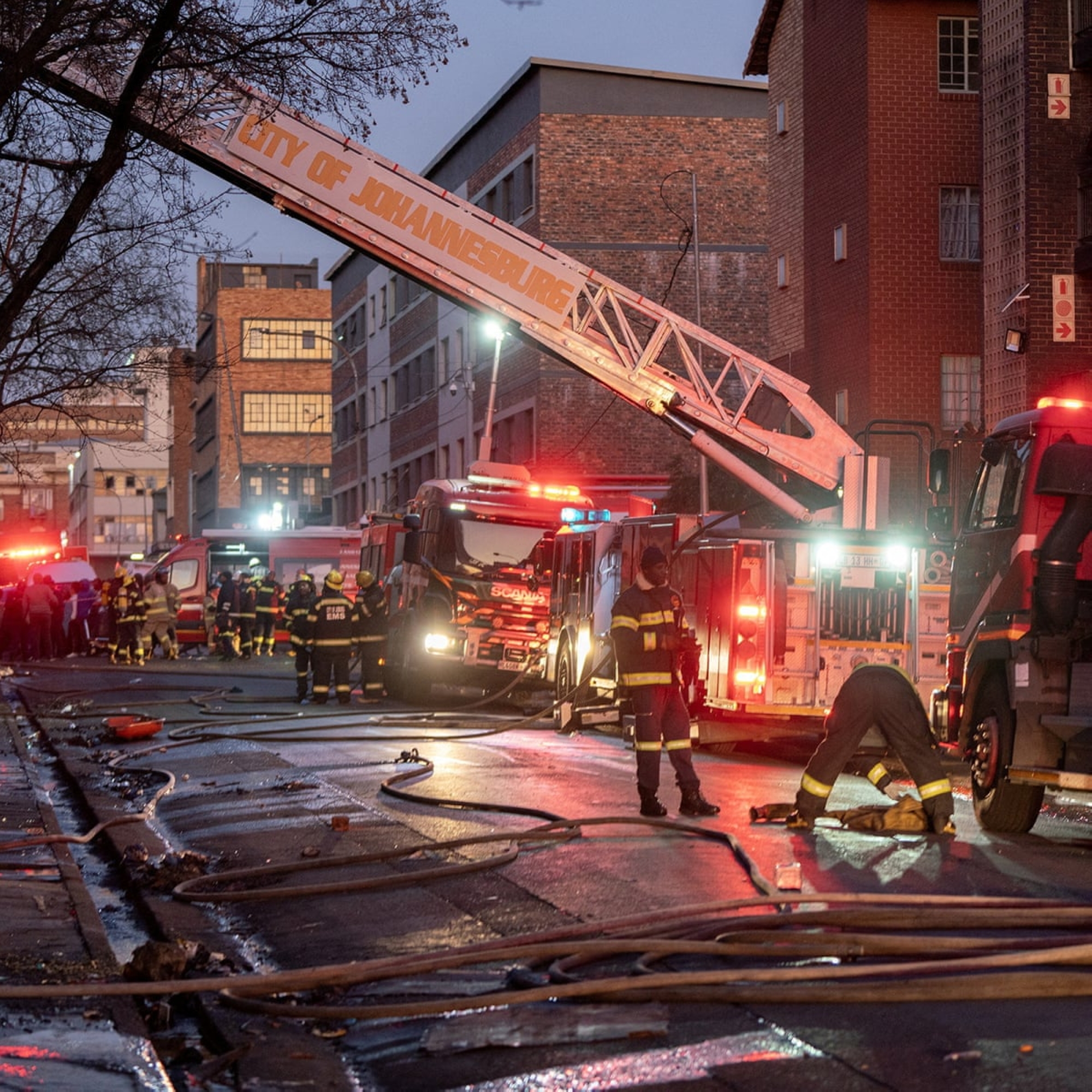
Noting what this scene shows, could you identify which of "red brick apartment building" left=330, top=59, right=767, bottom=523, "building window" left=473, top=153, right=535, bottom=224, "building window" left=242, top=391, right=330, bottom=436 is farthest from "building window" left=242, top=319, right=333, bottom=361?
"red brick apartment building" left=330, top=59, right=767, bottom=523

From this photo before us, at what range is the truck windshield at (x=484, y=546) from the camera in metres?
24.0

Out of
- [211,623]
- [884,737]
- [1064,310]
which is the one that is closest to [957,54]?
[1064,310]

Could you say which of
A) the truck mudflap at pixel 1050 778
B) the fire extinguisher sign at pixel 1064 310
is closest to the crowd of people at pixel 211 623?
the fire extinguisher sign at pixel 1064 310

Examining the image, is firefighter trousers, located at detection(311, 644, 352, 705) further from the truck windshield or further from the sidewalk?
the sidewalk

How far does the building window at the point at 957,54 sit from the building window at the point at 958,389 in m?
4.51

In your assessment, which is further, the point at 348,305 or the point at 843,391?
the point at 348,305

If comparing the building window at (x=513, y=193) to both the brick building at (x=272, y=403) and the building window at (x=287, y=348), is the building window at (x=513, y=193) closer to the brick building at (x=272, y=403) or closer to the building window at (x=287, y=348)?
the brick building at (x=272, y=403)

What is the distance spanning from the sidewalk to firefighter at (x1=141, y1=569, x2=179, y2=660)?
21479 millimetres

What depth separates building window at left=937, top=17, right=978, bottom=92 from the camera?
3100 cm

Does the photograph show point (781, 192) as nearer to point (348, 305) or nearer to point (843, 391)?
point (843, 391)

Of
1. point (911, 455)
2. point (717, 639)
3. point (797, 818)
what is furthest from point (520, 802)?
point (911, 455)

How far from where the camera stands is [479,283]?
19016 mm

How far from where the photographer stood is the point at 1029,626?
11383mm

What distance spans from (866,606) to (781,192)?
2016 cm
